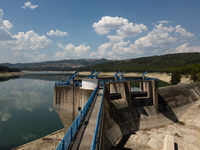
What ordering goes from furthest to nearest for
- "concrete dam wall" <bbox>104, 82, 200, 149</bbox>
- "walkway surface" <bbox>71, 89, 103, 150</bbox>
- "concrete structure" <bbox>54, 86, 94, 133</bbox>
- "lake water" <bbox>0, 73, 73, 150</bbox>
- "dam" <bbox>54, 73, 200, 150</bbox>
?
"lake water" <bbox>0, 73, 73, 150</bbox> < "concrete dam wall" <bbox>104, 82, 200, 149</bbox> < "concrete structure" <bbox>54, 86, 94, 133</bbox> < "dam" <bbox>54, 73, 200, 150</bbox> < "walkway surface" <bbox>71, 89, 103, 150</bbox>

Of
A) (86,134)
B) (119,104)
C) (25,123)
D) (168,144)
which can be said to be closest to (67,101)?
(119,104)

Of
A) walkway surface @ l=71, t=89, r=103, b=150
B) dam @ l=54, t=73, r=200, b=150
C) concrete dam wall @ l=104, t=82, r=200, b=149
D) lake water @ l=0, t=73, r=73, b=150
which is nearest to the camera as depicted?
walkway surface @ l=71, t=89, r=103, b=150

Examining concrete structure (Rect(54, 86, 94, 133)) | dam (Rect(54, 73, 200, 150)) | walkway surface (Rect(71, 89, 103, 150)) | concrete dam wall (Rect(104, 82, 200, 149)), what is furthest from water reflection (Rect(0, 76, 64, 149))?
walkway surface (Rect(71, 89, 103, 150))

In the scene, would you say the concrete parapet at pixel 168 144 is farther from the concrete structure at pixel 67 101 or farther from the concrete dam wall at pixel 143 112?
the concrete structure at pixel 67 101

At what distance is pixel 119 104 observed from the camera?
29.1 m

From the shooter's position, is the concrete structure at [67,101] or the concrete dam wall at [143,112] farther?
the concrete dam wall at [143,112]

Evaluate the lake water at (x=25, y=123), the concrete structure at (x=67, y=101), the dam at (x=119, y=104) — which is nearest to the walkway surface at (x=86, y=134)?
the dam at (x=119, y=104)

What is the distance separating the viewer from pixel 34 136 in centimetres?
3033

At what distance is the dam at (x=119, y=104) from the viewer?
21.1m

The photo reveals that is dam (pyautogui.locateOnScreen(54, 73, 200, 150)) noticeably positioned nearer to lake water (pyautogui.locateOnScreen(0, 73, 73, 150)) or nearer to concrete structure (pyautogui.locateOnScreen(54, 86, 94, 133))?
concrete structure (pyautogui.locateOnScreen(54, 86, 94, 133))

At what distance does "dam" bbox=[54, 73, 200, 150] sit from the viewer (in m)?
21.1

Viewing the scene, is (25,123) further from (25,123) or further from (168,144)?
(168,144)

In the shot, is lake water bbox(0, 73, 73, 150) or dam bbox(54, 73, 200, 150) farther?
lake water bbox(0, 73, 73, 150)

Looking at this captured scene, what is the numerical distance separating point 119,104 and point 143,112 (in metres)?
7.03
